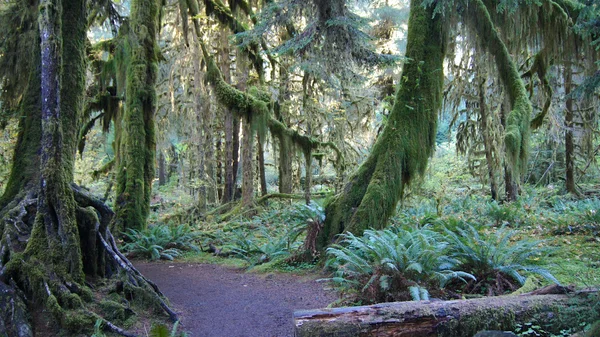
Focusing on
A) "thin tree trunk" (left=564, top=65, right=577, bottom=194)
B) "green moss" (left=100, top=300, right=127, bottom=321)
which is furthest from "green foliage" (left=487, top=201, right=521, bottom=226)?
"green moss" (left=100, top=300, right=127, bottom=321)

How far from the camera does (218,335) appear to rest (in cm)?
505

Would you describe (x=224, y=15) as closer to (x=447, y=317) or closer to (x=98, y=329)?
(x=98, y=329)

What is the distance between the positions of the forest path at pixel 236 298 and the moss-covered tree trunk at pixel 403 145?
5.24ft

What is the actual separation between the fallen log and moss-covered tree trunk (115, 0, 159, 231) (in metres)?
8.60

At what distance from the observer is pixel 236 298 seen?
657 cm

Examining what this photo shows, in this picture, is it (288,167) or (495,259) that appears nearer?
(495,259)

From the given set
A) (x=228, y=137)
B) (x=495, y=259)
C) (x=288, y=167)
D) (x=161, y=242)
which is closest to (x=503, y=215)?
(x=495, y=259)

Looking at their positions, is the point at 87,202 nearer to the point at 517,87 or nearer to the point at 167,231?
the point at 167,231

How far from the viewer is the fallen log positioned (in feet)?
12.1

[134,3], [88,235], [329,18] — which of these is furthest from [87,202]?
[134,3]

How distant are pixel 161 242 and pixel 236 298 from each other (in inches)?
189

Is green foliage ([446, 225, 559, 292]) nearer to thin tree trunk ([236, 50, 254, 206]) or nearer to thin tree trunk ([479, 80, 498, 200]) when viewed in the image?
thin tree trunk ([479, 80, 498, 200])

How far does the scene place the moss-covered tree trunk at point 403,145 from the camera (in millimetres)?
8172

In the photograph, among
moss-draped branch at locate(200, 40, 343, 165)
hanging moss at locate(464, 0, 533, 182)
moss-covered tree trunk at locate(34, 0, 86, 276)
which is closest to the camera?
moss-covered tree trunk at locate(34, 0, 86, 276)
